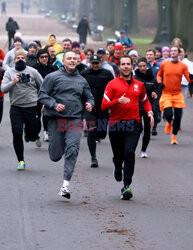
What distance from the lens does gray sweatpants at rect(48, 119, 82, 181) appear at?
31.6 ft

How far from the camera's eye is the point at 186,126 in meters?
18.7

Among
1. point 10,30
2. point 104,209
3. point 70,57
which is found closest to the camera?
point 104,209

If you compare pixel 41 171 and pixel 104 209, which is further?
pixel 41 171

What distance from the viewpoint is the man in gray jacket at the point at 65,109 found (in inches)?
382

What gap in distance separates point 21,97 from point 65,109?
229 centimetres

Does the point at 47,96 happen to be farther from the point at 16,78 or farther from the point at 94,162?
the point at 94,162

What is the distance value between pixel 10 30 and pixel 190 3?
388 inches

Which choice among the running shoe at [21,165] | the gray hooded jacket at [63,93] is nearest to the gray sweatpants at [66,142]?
the gray hooded jacket at [63,93]

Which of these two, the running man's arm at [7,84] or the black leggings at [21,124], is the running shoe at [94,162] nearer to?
the black leggings at [21,124]

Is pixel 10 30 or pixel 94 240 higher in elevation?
pixel 94 240

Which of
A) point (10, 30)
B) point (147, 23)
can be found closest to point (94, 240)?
point (10, 30)

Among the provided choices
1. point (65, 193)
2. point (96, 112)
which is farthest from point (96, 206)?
point (96, 112)

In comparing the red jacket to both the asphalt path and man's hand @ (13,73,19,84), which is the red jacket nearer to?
the asphalt path

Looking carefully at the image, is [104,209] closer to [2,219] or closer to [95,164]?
[2,219]
